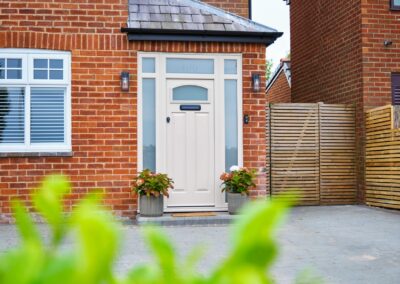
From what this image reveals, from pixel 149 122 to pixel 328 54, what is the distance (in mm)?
6173

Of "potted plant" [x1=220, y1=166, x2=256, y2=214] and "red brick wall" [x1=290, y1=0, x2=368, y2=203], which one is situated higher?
"red brick wall" [x1=290, y1=0, x2=368, y2=203]

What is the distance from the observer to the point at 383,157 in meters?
10.8

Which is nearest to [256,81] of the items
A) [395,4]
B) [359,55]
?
[359,55]

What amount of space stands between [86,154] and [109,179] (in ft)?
1.83

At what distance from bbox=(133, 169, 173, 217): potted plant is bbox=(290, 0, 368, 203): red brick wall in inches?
197

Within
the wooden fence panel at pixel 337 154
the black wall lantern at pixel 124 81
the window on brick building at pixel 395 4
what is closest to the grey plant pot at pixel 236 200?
the black wall lantern at pixel 124 81

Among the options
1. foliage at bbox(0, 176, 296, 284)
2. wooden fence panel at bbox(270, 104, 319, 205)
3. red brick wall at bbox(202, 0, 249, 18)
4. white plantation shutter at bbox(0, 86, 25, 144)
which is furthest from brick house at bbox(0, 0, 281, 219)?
foliage at bbox(0, 176, 296, 284)

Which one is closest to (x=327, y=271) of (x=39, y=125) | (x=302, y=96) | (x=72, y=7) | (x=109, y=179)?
(x=109, y=179)

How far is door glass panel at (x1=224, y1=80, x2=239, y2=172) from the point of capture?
9.47 meters

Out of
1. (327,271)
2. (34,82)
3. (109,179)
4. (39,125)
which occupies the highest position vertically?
(34,82)

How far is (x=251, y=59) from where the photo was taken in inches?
374

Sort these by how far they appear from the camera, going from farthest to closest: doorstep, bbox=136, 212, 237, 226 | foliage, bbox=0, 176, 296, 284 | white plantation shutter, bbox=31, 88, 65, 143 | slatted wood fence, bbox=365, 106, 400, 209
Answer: slatted wood fence, bbox=365, 106, 400, 209, white plantation shutter, bbox=31, 88, 65, 143, doorstep, bbox=136, 212, 237, 226, foliage, bbox=0, 176, 296, 284

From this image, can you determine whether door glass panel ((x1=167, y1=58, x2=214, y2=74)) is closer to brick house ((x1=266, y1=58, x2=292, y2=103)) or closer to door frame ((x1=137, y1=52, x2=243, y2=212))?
door frame ((x1=137, y1=52, x2=243, y2=212))

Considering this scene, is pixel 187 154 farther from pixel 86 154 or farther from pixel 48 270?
pixel 48 270
